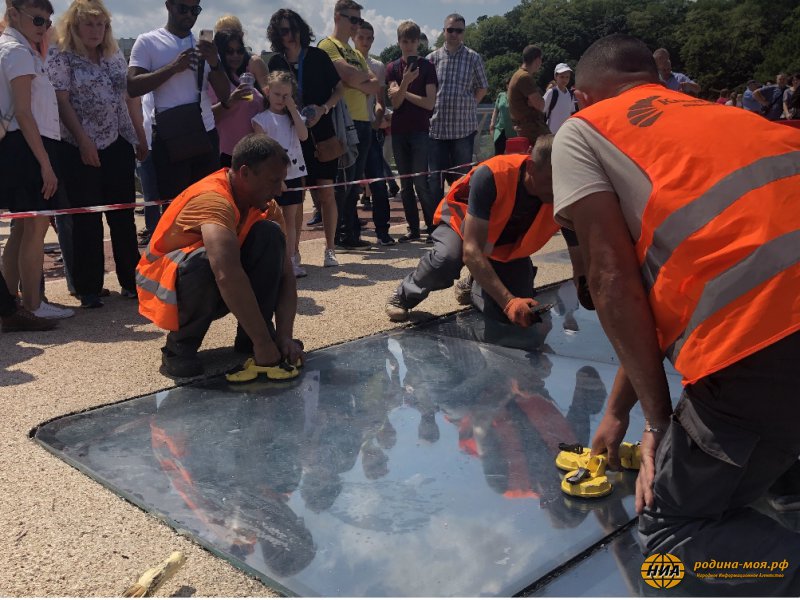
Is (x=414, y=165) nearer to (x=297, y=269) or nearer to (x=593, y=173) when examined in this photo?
(x=297, y=269)

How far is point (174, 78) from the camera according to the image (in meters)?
5.17

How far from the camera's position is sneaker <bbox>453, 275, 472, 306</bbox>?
16.2 feet

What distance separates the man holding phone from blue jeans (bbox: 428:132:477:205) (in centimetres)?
9

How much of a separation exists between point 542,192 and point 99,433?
2222 millimetres

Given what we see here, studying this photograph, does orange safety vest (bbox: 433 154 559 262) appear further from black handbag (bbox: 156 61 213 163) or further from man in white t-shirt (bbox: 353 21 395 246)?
man in white t-shirt (bbox: 353 21 395 246)

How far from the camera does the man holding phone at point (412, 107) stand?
728 cm

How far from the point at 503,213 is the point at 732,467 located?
2.47m

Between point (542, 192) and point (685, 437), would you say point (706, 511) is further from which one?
point (542, 192)

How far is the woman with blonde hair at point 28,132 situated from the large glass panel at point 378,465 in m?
1.76

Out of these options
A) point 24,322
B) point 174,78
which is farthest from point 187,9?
point 24,322

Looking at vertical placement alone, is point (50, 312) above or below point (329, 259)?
above

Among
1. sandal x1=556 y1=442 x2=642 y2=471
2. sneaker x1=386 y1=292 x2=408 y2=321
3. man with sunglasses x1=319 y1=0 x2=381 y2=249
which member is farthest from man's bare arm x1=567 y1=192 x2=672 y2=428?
man with sunglasses x1=319 y1=0 x2=381 y2=249

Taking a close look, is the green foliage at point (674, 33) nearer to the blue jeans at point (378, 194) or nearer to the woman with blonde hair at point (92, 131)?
the blue jeans at point (378, 194)

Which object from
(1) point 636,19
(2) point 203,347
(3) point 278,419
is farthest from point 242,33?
(1) point 636,19
